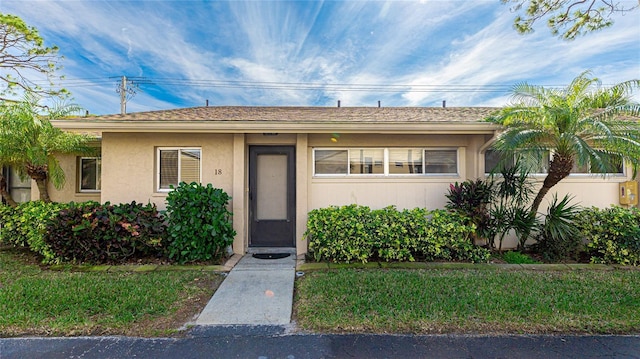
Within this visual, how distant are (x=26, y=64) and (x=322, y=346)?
1303 centimetres

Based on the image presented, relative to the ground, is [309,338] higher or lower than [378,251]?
lower

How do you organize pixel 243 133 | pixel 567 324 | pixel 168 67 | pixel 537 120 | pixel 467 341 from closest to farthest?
pixel 467 341 → pixel 567 324 → pixel 537 120 → pixel 243 133 → pixel 168 67

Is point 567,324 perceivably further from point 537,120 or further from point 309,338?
point 537,120

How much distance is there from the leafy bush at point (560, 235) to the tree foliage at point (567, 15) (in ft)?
13.1

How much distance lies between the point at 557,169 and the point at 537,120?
3.53 feet

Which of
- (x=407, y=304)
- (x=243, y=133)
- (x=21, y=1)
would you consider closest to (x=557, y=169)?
(x=407, y=304)

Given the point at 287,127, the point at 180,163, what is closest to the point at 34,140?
the point at 180,163

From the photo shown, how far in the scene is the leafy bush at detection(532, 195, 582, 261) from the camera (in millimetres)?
5426

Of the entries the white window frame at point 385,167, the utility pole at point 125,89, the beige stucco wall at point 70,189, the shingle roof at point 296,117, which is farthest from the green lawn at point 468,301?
the utility pole at point 125,89

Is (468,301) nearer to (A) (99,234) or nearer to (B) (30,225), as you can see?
(A) (99,234)

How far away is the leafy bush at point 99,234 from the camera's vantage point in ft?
16.8

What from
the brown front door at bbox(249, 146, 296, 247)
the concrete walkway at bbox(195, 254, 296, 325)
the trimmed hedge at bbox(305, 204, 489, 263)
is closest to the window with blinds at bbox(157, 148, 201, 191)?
the brown front door at bbox(249, 146, 296, 247)

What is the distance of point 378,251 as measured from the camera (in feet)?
17.6

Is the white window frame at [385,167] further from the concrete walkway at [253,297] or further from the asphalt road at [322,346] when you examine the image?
the asphalt road at [322,346]
